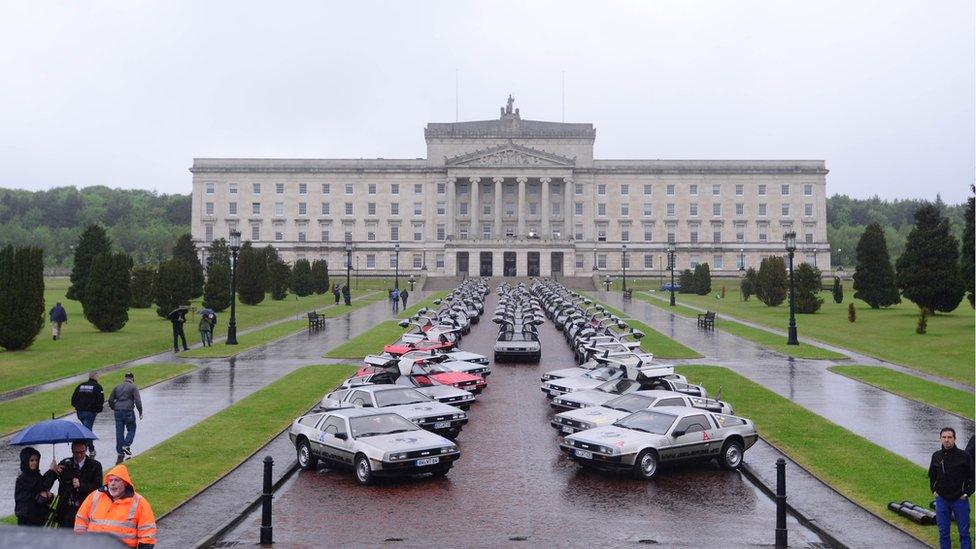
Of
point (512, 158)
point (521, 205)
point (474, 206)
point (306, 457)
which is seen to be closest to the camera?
point (306, 457)

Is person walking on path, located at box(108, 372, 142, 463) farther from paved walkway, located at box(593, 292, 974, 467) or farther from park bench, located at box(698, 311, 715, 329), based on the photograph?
park bench, located at box(698, 311, 715, 329)

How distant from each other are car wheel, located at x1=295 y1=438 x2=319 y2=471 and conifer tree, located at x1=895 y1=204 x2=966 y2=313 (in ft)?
180

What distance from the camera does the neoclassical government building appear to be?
141 metres

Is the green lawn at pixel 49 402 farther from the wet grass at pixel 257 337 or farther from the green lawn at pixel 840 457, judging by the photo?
the green lawn at pixel 840 457

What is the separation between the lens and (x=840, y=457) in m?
19.4

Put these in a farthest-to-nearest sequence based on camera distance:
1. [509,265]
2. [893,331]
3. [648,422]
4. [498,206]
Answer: [498,206], [509,265], [893,331], [648,422]

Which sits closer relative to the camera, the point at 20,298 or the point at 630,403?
the point at 630,403

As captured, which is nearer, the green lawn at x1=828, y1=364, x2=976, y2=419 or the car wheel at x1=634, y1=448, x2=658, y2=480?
the car wheel at x1=634, y1=448, x2=658, y2=480

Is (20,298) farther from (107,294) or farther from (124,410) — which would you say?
(124,410)

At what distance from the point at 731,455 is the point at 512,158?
400ft

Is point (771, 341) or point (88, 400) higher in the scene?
point (88, 400)

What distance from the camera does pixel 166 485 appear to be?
663 inches

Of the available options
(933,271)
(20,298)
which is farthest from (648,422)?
(933,271)

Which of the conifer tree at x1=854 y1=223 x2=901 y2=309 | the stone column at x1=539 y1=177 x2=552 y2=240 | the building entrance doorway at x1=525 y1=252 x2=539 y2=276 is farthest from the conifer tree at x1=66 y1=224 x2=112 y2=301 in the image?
the stone column at x1=539 y1=177 x2=552 y2=240
